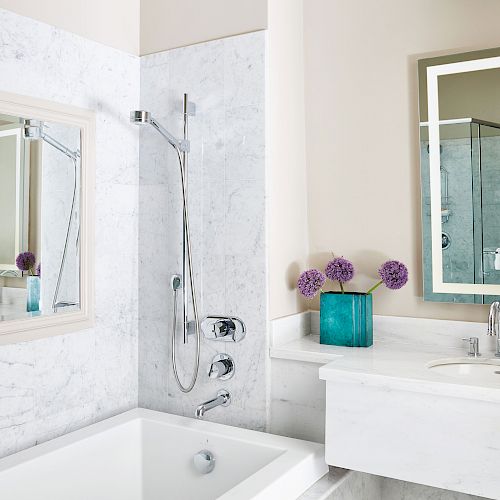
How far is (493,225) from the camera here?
6.61 feet

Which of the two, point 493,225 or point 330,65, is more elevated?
point 330,65

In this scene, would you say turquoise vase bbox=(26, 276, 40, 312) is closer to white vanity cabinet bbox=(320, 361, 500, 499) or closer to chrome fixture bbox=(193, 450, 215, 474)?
chrome fixture bbox=(193, 450, 215, 474)

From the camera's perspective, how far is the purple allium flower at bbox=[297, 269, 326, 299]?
2182mm

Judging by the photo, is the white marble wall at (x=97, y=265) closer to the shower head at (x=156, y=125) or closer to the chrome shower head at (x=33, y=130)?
the chrome shower head at (x=33, y=130)

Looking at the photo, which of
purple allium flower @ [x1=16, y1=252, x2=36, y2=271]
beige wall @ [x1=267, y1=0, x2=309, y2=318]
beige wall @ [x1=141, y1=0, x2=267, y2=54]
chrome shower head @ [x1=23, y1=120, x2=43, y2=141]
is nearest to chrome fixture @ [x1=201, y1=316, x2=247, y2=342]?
beige wall @ [x1=267, y1=0, x2=309, y2=318]

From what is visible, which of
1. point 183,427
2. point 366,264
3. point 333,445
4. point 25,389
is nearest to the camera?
point 333,445

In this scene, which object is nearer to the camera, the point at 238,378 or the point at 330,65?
the point at 238,378

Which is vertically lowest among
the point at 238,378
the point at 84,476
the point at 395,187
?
the point at 84,476

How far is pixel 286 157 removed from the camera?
2.26 m

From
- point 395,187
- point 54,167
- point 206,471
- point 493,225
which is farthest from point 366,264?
point 54,167

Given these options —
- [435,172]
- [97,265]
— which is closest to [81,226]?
[97,265]

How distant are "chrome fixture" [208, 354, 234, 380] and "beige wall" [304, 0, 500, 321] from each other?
48 centimetres

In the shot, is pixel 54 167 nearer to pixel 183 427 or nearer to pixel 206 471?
pixel 183 427

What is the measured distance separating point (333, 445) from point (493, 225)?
0.94 metres
